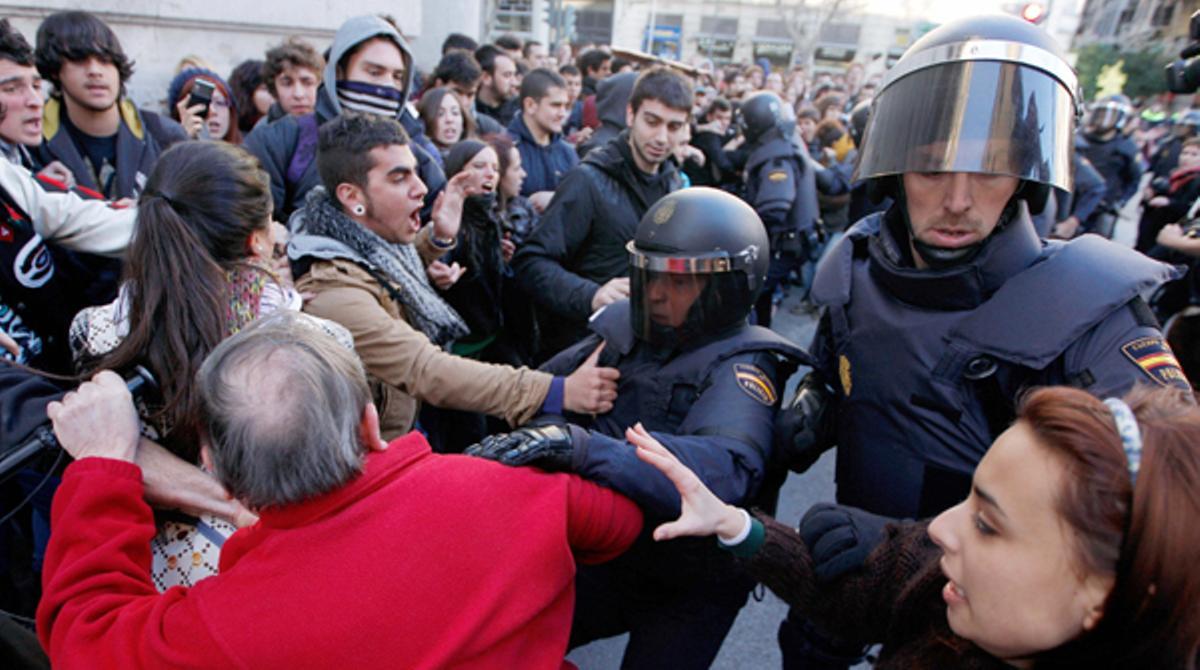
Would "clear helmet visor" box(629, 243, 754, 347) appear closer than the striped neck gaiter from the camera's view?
Yes

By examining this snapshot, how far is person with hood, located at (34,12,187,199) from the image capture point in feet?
9.12

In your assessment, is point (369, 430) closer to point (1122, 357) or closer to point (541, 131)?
point (1122, 357)

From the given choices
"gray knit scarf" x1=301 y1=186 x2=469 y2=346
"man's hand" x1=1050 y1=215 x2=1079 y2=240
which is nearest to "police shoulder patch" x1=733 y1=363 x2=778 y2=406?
"gray knit scarf" x1=301 y1=186 x2=469 y2=346

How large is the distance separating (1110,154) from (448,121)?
645 centimetres

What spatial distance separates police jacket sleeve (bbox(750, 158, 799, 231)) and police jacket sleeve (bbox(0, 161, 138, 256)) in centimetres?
400

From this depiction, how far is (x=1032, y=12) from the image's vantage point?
2068 mm

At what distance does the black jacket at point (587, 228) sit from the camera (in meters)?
3.12

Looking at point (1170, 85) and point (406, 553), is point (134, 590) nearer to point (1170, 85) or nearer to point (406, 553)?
point (406, 553)

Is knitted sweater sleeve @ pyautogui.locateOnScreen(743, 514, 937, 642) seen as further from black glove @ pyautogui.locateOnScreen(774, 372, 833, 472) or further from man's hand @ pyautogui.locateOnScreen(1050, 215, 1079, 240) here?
man's hand @ pyautogui.locateOnScreen(1050, 215, 1079, 240)

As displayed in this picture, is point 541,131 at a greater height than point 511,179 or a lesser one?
greater

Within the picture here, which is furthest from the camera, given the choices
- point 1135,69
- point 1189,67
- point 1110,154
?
point 1135,69

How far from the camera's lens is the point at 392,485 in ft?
3.73

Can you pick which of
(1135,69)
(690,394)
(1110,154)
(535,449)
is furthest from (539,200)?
(1135,69)

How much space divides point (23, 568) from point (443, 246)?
1.72 metres
